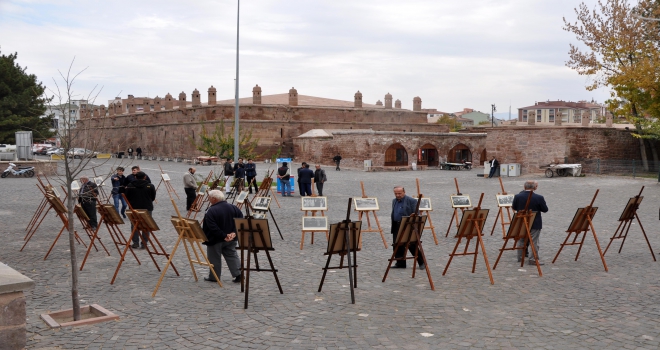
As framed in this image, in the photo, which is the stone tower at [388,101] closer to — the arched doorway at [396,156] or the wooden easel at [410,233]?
the arched doorway at [396,156]

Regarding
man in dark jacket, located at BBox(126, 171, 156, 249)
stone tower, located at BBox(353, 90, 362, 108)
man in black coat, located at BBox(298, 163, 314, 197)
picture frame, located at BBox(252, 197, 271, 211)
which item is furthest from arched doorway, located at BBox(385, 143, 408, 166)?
man in dark jacket, located at BBox(126, 171, 156, 249)

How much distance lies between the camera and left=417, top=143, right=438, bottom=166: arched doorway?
46.7 metres

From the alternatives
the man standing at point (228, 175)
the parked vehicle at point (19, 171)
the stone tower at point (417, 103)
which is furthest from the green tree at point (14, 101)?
the stone tower at point (417, 103)

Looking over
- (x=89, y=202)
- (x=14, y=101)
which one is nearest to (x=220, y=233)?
(x=89, y=202)

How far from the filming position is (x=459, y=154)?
49469 millimetres

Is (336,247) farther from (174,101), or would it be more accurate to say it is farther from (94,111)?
(94,111)

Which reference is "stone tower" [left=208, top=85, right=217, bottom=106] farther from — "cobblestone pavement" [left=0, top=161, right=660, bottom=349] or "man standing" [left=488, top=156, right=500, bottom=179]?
"cobblestone pavement" [left=0, top=161, right=660, bottom=349]

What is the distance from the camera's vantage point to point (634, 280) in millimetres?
9023

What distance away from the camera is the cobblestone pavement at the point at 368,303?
6367 mm

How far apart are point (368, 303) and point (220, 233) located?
7.82 ft

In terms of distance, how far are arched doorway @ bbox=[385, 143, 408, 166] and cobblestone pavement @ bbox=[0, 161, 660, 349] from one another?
3246 cm

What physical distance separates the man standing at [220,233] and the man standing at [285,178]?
1385 cm

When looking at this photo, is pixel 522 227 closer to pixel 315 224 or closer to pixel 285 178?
pixel 315 224

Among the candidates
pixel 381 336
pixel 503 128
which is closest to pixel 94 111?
pixel 503 128
